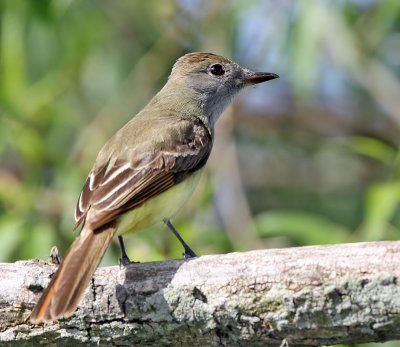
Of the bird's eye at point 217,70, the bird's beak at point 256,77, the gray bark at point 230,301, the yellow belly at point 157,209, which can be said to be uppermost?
the bird's eye at point 217,70

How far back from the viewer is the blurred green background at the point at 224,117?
6594 mm

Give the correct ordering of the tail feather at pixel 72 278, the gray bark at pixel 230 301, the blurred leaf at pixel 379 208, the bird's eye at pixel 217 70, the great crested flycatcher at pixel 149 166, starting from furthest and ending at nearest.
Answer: the bird's eye at pixel 217 70
the blurred leaf at pixel 379 208
the great crested flycatcher at pixel 149 166
the tail feather at pixel 72 278
the gray bark at pixel 230 301

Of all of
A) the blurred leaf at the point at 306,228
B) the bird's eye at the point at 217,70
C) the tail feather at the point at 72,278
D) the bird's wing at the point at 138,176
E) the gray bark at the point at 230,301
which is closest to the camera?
the gray bark at the point at 230,301

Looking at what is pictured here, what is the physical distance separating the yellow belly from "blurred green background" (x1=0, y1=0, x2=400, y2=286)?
16.9 inches

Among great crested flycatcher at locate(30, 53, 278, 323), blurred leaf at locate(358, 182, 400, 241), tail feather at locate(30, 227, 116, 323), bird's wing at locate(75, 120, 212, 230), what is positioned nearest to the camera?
tail feather at locate(30, 227, 116, 323)

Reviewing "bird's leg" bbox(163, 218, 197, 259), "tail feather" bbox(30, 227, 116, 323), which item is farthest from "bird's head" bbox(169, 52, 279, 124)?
"tail feather" bbox(30, 227, 116, 323)

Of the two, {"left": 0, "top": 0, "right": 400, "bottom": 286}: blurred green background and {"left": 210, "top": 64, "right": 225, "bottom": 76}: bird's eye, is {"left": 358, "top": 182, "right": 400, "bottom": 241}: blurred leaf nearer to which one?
{"left": 0, "top": 0, "right": 400, "bottom": 286}: blurred green background

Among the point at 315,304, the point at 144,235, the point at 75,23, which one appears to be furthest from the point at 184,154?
the point at 75,23

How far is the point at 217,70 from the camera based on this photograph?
7.18 meters

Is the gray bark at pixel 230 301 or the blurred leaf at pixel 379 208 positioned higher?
the blurred leaf at pixel 379 208

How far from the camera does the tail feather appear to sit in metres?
4.17

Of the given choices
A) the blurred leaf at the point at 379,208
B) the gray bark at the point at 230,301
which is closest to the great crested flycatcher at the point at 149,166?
the gray bark at the point at 230,301

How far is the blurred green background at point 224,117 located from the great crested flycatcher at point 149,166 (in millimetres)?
518

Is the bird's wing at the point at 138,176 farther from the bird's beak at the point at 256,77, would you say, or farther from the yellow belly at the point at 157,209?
the bird's beak at the point at 256,77
